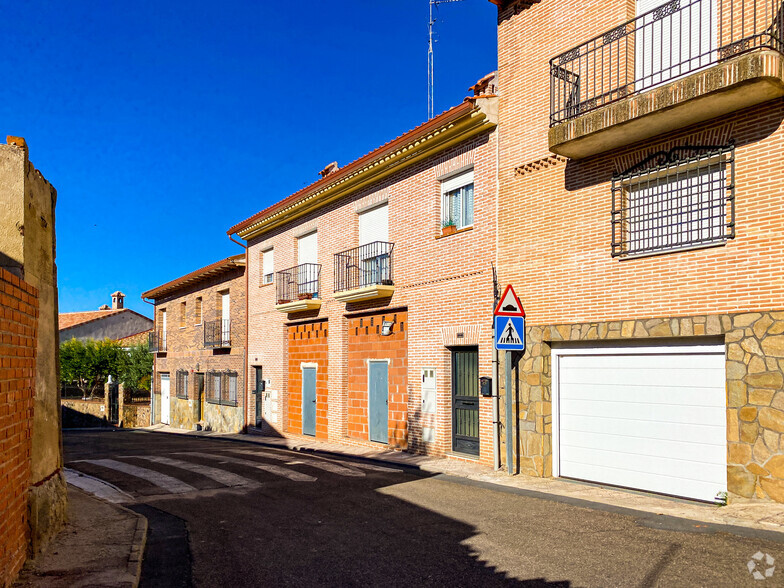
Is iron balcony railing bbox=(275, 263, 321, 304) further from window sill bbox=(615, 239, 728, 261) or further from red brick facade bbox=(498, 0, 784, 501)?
window sill bbox=(615, 239, 728, 261)

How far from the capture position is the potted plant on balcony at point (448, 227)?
13.8 metres

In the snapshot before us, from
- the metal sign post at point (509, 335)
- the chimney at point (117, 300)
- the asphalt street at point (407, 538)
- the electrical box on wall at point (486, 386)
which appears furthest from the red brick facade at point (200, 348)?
the chimney at point (117, 300)

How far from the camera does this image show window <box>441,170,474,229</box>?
13522 mm

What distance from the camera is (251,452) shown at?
1531cm

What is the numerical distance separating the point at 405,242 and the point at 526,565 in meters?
9.95

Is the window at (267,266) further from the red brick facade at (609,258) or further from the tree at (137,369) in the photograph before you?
the tree at (137,369)

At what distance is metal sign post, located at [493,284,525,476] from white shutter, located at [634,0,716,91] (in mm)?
3896

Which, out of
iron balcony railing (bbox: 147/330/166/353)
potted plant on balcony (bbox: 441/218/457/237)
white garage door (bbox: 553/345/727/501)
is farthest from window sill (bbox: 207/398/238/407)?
white garage door (bbox: 553/345/727/501)

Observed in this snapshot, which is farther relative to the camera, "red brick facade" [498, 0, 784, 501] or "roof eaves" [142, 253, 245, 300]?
"roof eaves" [142, 253, 245, 300]

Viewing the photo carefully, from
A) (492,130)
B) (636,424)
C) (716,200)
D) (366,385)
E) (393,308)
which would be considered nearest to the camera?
(716,200)

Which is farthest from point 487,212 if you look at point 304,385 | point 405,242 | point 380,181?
point 304,385

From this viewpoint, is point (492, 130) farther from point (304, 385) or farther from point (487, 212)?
point (304, 385)

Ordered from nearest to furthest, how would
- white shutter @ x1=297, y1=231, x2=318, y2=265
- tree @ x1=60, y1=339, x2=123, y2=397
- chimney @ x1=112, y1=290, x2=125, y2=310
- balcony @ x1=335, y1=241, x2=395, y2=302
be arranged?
balcony @ x1=335, y1=241, x2=395, y2=302
white shutter @ x1=297, y1=231, x2=318, y2=265
tree @ x1=60, y1=339, x2=123, y2=397
chimney @ x1=112, y1=290, x2=125, y2=310

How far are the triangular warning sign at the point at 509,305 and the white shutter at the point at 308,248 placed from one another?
353 inches
